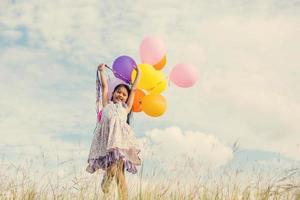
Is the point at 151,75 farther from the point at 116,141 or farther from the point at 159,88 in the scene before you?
the point at 116,141

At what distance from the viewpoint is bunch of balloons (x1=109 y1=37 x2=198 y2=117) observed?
655 cm

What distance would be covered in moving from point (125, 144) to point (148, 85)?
0.94m

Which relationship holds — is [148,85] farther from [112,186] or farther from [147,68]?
[112,186]

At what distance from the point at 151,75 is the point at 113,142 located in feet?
3.62

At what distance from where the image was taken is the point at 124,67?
662 cm

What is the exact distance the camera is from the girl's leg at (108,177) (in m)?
5.52

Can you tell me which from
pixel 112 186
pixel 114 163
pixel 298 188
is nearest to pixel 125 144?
pixel 114 163

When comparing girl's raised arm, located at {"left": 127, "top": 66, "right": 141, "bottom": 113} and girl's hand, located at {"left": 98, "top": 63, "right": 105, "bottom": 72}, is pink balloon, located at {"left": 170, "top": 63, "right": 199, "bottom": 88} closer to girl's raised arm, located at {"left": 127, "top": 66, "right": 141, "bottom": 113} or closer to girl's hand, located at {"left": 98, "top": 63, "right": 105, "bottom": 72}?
girl's raised arm, located at {"left": 127, "top": 66, "right": 141, "bottom": 113}

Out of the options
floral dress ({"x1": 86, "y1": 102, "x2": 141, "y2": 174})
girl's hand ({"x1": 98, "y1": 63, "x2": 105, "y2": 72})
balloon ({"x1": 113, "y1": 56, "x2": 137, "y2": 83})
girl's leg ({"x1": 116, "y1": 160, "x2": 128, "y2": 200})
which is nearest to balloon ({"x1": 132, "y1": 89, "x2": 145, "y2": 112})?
balloon ({"x1": 113, "y1": 56, "x2": 137, "y2": 83})

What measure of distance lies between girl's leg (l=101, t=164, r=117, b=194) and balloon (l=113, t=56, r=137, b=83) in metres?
1.33

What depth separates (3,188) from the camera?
207 inches

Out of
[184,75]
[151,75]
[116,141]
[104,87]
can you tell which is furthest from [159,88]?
[116,141]

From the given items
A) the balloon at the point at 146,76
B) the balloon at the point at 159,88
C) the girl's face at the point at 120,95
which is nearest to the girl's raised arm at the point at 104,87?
the girl's face at the point at 120,95

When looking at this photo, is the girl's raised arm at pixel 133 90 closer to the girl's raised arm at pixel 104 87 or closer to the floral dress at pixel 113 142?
the floral dress at pixel 113 142
